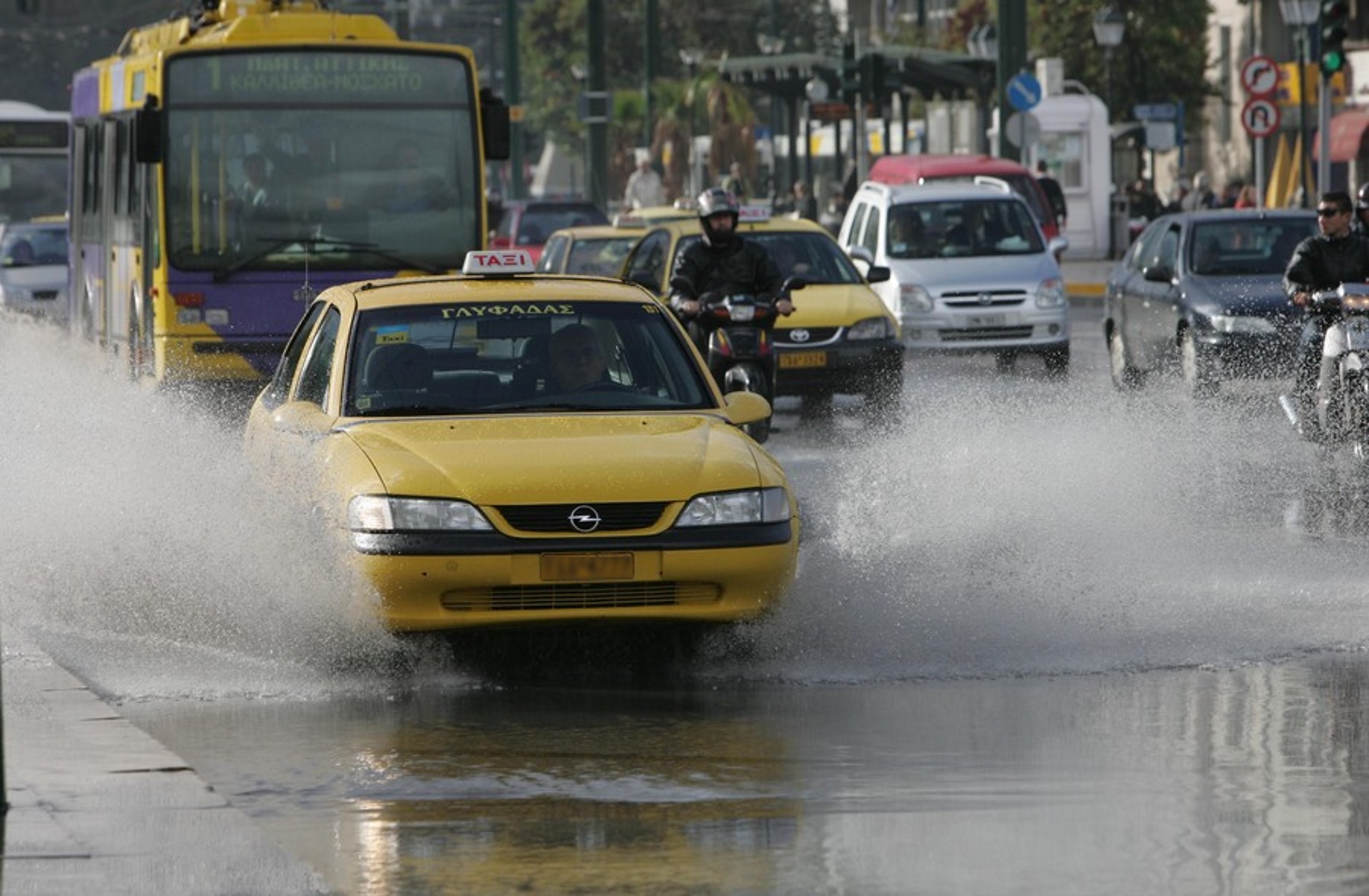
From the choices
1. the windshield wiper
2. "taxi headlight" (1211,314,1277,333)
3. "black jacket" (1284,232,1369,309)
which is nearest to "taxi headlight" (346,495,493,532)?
"black jacket" (1284,232,1369,309)

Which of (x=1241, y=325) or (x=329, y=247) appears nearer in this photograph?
(x=329, y=247)

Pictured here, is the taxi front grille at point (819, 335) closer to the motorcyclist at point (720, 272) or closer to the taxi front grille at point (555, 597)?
the motorcyclist at point (720, 272)

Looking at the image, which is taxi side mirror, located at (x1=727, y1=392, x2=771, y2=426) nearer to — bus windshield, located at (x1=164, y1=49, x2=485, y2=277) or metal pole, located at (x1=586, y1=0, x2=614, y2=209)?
bus windshield, located at (x1=164, y1=49, x2=485, y2=277)

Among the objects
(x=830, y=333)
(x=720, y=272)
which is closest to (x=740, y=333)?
(x=720, y=272)

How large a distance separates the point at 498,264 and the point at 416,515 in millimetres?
2277

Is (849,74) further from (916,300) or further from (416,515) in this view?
(416,515)

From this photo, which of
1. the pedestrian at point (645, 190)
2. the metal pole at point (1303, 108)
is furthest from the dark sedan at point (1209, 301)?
the pedestrian at point (645, 190)

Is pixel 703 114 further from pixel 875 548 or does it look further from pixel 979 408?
pixel 875 548

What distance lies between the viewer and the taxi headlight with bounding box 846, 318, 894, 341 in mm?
23328

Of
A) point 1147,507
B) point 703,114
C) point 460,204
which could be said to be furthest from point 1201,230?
point 703,114

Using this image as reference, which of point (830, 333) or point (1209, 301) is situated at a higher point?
point (1209, 301)

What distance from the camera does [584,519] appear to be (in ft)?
32.8

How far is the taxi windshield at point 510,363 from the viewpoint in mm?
11133

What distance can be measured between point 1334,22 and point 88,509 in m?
20.6
